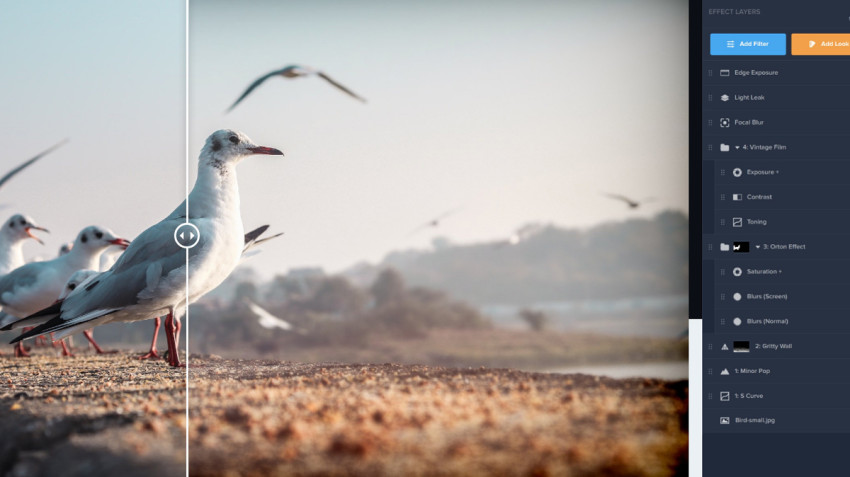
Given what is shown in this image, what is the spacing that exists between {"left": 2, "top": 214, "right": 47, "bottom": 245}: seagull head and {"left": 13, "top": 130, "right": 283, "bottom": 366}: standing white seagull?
1.58m

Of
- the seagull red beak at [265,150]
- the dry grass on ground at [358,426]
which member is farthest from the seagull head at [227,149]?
the dry grass on ground at [358,426]

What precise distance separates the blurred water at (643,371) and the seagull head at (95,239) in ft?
7.01

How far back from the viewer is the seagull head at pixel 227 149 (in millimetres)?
2598

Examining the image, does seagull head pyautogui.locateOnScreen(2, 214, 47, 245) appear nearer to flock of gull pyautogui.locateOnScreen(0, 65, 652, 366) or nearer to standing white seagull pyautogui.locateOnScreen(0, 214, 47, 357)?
standing white seagull pyautogui.locateOnScreen(0, 214, 47, 357)

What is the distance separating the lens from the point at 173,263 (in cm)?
239

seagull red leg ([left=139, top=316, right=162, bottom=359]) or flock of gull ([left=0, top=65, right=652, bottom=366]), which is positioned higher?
flock of gull ([left=0, top=65, right=652, bottom=366])

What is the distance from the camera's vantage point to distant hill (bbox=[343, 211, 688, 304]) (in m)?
2.25
